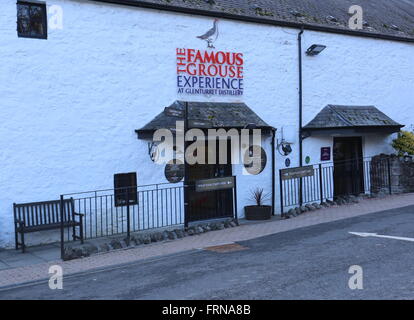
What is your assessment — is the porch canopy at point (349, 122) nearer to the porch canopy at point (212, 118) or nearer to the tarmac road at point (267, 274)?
the porch canopy at point (212, 118)

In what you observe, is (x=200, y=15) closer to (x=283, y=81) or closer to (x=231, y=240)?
(x=283, y=81)

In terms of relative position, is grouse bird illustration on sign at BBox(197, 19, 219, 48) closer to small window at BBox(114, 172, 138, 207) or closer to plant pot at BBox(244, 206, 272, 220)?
small window at BBox(114, 172, 138, 207)

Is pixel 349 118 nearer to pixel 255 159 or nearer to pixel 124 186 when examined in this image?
pixel 255 159

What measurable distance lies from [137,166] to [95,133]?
129 centimetres

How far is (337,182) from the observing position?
52.4ft

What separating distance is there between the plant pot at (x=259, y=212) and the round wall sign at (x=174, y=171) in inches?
80.8

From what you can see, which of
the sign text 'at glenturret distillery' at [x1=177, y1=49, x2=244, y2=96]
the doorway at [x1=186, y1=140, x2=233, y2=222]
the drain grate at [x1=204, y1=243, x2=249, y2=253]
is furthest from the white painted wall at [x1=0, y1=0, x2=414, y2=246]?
the drain grate at [x1=204, y1=243, x2=249, y2=253]

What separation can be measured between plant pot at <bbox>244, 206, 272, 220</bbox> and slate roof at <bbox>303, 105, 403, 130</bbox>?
307 centimetres

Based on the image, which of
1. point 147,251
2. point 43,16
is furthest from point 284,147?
point 43,16

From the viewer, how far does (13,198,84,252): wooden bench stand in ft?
33.0

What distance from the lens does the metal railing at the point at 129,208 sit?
1114 cm

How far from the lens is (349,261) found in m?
7.76
